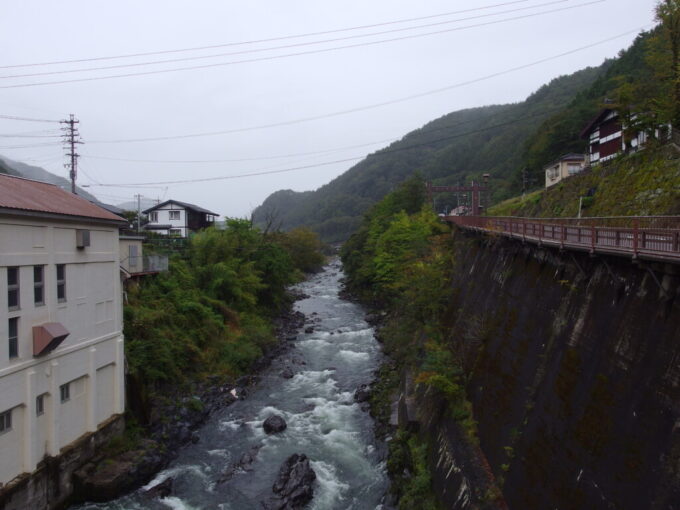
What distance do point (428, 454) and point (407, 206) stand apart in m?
42.0

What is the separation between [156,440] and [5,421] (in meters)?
5.51

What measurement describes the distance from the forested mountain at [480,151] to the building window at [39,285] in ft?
173

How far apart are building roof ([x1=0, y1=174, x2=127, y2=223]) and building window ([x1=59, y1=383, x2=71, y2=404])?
513 centimetres

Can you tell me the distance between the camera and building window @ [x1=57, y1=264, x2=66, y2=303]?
13.2m

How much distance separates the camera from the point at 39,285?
40.7 feet

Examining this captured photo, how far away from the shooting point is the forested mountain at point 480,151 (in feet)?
181

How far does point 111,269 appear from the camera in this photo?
51.6 feet

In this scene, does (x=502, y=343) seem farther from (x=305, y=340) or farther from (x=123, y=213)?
(x=123, y=213)

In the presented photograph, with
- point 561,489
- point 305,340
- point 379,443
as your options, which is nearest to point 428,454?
point 379,443

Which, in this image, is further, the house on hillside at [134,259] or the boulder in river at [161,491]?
the house on hillside at [134,259]

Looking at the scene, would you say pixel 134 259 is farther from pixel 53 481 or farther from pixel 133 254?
pixel 53 481

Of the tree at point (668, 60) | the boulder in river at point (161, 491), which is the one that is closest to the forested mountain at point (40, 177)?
the boulder in river at point (161, 491)

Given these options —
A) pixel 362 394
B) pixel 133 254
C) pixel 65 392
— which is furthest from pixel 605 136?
pixel 65 392

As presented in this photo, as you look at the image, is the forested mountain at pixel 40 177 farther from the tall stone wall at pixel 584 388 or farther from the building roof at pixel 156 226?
the tall stone wall at pixel 584 388
